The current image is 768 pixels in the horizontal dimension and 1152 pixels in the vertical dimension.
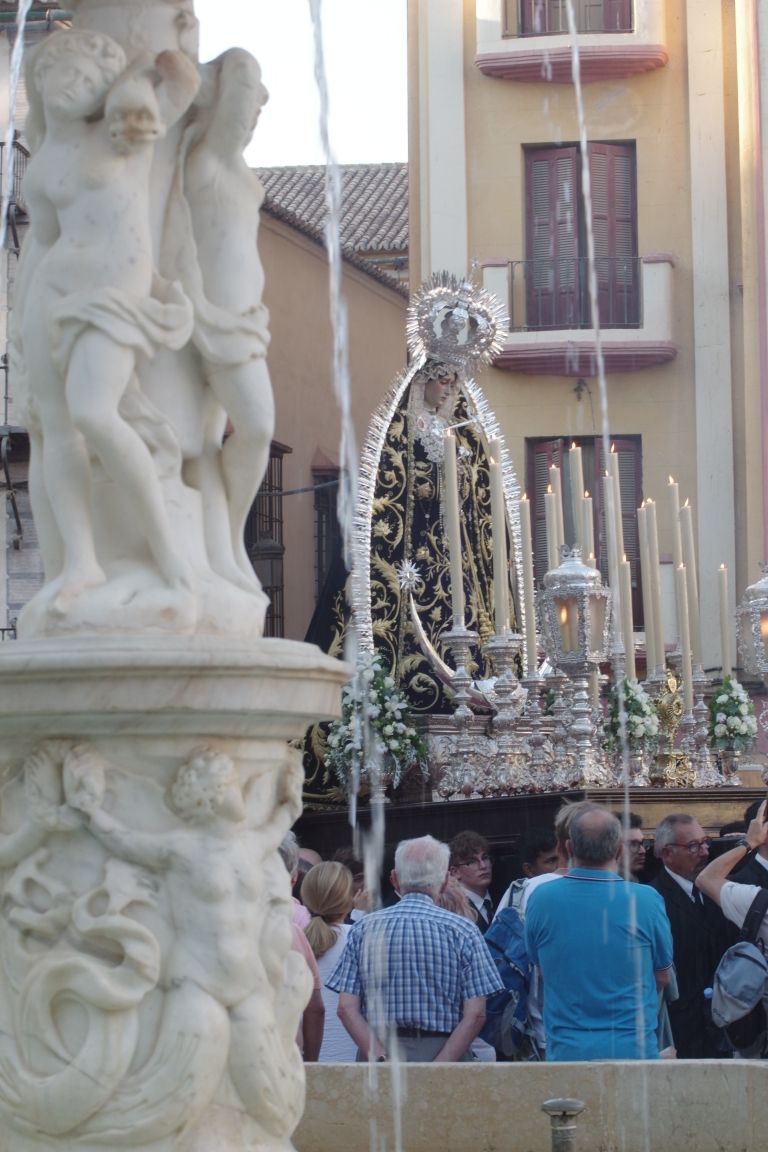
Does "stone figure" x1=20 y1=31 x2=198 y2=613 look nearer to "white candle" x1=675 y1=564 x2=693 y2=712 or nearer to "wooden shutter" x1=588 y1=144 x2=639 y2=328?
"white candle" x1=675 y1=564 x2=693 y2=712

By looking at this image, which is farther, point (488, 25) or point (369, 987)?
point (488, 25)

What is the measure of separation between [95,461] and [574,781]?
Result: 220 inches

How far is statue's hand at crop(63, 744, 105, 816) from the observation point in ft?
13.0

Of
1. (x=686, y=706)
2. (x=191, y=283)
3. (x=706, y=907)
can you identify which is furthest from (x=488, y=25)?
(x=191, y=283)

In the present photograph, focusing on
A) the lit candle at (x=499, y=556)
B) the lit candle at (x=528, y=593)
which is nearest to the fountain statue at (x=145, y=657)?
the lit candle at (x=499, y=556)

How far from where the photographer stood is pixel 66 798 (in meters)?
3.99

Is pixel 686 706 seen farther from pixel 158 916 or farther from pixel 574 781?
pixel 158 916

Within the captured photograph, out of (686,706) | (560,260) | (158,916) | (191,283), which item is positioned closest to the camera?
(158,916)

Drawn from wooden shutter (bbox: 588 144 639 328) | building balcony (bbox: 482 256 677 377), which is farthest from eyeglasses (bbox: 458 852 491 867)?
wooden shutter (bbox: 588 144 639 328)

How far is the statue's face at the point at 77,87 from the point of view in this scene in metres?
4.16

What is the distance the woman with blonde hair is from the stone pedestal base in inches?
94.4

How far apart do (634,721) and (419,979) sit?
4.01m

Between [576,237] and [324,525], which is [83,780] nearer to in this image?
[576,237]

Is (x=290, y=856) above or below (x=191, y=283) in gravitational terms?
below
